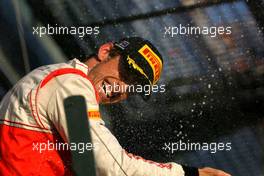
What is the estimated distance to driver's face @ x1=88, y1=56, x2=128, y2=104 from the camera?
1240 millimetres

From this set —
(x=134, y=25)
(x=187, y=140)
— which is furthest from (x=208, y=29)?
(x=187, y=140)

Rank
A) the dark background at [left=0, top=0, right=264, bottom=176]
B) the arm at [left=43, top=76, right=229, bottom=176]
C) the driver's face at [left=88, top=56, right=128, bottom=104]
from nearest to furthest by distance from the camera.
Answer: the arm at [left=43, top=76, right=229, bottom=176] < the driver's face at [left=88, top=56, right=128, bottom=104] < the dark background at [left=0, top=0, right=264, bottom=176]

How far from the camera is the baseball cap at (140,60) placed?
1246mm

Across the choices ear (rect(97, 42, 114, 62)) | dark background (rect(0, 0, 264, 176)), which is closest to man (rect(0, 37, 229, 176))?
ear (rect(97, 42, 114, 62))

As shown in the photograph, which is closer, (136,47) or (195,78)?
(136,47)

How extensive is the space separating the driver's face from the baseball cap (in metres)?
0.03

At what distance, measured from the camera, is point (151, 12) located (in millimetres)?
1671

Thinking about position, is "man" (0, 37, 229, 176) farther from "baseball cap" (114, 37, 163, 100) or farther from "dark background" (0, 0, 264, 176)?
"dark background" (0, 0, 264, 176)

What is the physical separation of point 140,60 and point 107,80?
0.09 m

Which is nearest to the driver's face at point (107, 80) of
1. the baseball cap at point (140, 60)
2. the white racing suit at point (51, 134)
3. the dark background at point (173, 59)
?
the baseball cap at point (140, 60)

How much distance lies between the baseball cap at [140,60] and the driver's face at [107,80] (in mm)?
28

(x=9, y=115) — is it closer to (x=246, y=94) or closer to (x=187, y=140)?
(x=187, y=140)

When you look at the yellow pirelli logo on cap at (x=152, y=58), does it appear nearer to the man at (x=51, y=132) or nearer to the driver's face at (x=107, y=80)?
the driver's face at (x=107, y=80)

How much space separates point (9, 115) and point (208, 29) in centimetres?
75
